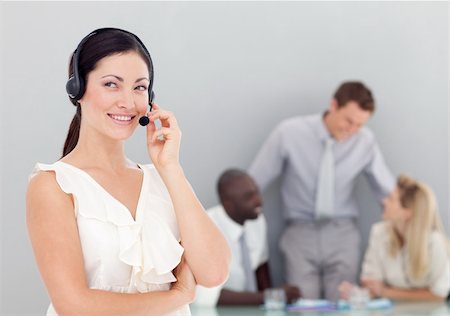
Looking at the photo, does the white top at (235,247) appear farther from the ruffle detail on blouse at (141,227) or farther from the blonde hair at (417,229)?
the ruffle detail on blouse at (141,227)

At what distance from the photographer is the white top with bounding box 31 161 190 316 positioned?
166cm

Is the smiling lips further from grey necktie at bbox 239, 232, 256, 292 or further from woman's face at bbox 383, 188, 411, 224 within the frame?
woman's face at bbox 383, 188, 411, 224

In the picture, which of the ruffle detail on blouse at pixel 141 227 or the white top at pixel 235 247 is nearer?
the ruffle detail on blouse at pixel 141 227

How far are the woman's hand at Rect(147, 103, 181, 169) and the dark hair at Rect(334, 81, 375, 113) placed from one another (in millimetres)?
4270

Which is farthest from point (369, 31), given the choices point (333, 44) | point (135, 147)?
point (135, 147)

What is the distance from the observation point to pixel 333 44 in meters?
6.70

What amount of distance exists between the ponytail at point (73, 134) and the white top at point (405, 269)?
421 cm

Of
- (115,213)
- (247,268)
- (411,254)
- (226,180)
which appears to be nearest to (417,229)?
(411,254)

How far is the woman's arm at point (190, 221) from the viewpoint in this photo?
172 centimetres

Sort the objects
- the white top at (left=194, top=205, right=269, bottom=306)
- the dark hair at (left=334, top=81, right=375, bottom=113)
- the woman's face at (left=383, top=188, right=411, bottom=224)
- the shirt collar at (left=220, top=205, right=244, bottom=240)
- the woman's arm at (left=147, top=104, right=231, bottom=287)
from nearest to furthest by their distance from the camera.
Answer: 1. the woman's arm at (left=147, top=104, right=231, bottom=287)
2. the white top at (left=194, top=205, right=269, bottom=306)
3. the shirt collar at (left=220, top=205, right=244, bottom=240)
4. the woman's face at (left=383, top=188, right=411, bottom=224)
5. the dark hair at (left=334, top=81, right=375, bottom=113)

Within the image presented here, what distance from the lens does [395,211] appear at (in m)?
5.87

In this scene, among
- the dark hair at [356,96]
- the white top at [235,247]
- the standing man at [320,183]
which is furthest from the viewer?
the standing man at [320,183]

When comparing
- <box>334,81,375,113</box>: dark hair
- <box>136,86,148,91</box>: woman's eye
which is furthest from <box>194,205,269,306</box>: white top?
<box>136,86,148,91</box>: woman's eye

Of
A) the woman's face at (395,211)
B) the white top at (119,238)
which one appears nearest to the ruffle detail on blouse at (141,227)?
the white top at (119,238)
